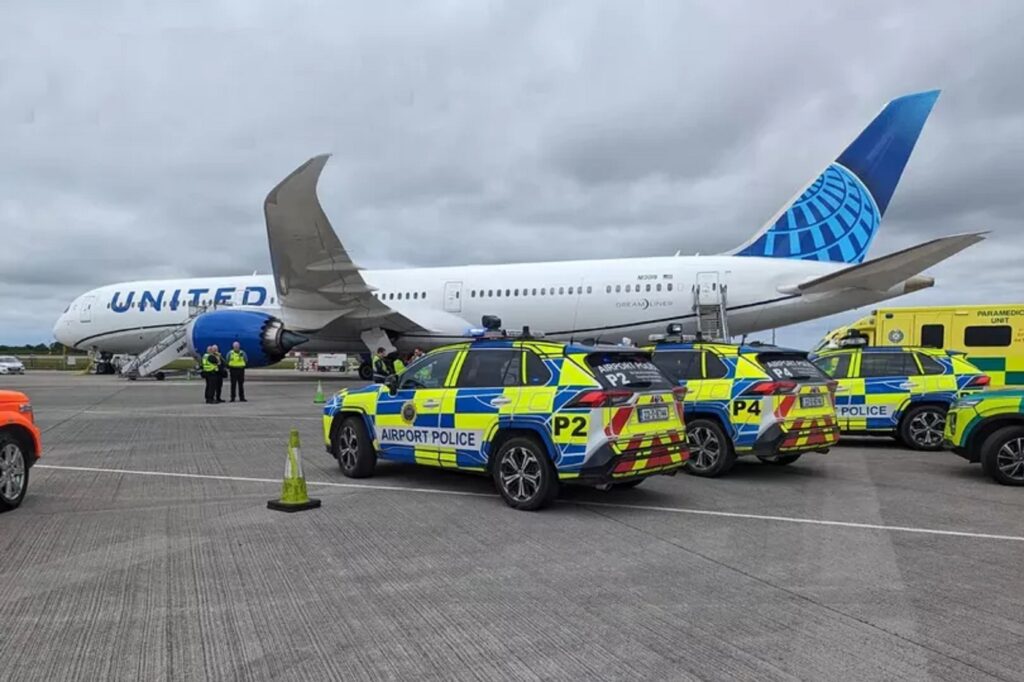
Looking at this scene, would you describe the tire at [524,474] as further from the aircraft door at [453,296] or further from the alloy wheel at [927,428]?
the aircraft door at [453,296]

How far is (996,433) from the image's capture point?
8.91 m

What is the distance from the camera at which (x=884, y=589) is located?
191 inches

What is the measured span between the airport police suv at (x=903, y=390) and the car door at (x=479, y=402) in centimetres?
652

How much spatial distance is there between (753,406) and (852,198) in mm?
14583

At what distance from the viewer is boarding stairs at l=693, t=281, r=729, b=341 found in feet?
71.7

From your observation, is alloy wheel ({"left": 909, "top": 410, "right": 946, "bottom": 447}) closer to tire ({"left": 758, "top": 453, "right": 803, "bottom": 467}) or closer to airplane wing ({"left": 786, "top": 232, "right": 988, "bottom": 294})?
tire ({"left": 758, "top": 453, "right": 803, "bottom": 467})

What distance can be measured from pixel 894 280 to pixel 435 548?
56.9 feet

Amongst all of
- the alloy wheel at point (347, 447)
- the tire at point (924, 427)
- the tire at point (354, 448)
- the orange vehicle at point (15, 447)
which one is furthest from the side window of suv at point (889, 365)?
the orange vehicle at point (15, 447)

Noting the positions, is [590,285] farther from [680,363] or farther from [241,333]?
[680,363]

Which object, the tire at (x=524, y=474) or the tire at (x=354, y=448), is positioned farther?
the tire at (x=354, y=448)

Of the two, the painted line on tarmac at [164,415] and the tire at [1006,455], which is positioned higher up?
the tire at [1006,455]

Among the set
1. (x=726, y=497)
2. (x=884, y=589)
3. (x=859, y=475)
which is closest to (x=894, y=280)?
(x=859, y=475)

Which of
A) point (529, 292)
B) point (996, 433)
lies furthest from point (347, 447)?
point (529, 292)

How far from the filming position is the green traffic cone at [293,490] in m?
7.03
